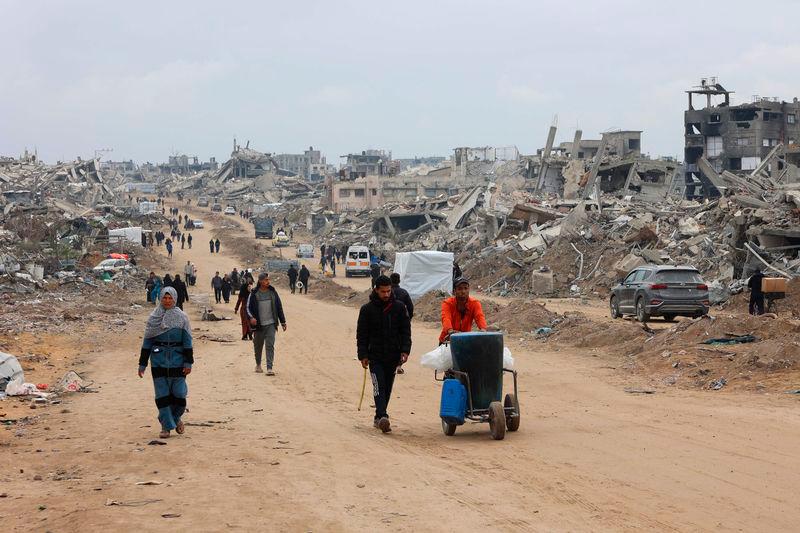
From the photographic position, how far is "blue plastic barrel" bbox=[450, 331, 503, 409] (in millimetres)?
10797

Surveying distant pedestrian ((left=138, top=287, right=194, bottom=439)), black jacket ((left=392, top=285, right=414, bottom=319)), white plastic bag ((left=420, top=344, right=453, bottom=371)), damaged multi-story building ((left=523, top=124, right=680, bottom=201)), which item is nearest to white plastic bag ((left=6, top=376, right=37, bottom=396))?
distant pedestrian ((left=138, top=287, right=194, bottom=439))

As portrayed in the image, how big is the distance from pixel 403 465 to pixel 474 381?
202cm

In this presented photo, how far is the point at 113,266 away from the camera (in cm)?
5225

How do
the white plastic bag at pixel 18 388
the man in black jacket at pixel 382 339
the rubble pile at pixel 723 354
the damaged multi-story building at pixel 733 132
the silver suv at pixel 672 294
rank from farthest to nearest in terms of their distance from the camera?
the damaged multi-story building at pixel 733 132 → the silver suv at pixel 672 294 → the white plastic bag at pixel 18 388 → the rubble pile at pixel 723 354 → the man in black jacket at pixel 382 339

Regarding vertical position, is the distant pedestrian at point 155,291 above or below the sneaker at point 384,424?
below

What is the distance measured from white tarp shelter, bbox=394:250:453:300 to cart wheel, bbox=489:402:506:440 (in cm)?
2707

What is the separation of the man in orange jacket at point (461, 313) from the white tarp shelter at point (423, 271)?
26200mm

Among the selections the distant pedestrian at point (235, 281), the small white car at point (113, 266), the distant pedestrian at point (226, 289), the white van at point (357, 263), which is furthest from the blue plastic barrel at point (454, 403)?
the white van at point (357, 263)

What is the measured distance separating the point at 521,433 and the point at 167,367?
386cm

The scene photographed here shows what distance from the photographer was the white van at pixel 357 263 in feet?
197

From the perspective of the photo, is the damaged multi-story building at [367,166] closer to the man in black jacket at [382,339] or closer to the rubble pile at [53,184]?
the rubble pile at [53,184]

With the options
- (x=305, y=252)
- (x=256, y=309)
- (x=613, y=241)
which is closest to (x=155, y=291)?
(x=613, y=241)

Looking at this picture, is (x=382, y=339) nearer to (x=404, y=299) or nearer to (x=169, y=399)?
(x=169, y=399)

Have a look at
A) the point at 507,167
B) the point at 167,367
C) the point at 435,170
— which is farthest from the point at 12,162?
the point at 167,367
